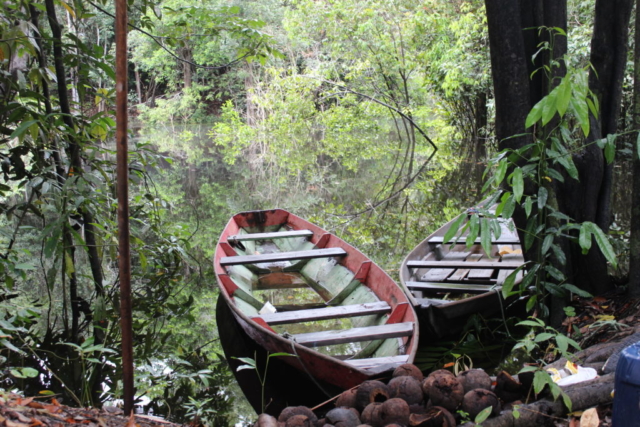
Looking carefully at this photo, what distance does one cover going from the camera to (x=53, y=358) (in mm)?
3920

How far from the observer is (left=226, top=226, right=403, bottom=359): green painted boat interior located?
4.13 m

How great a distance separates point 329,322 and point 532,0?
286cm

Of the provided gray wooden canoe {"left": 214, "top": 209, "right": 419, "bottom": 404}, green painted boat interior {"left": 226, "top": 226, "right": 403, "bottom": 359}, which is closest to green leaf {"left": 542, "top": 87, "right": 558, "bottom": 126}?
gray wooden canoe {"left": 214, "top": 209, "right": 419, "bottom": 404}

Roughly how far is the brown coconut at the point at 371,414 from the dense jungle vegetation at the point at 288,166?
1.18 meters

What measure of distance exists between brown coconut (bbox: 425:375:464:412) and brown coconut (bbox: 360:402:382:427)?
8.1 inches

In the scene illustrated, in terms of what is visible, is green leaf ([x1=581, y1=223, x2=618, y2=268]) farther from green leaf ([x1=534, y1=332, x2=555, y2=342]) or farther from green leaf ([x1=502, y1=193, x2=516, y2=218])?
green leaf ([x1=534, y1=332, x2=555, y2=342])

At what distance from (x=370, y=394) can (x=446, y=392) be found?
31 cm

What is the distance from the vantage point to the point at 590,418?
1.83 metres

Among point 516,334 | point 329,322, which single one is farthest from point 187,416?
point 516,334

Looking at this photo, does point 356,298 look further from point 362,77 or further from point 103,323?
point 362,77

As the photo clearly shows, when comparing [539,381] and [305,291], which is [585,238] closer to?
[539,381]

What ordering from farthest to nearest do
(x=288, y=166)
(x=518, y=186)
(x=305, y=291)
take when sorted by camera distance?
(x=288, y=166) < (x=305, y=291) < (x=518, y=186)

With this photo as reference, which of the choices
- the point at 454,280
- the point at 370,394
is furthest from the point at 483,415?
the point at 454,280

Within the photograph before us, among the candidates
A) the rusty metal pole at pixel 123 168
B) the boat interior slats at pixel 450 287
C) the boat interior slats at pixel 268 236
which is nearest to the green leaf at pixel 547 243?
the boat interior slats at pixel 450 287
